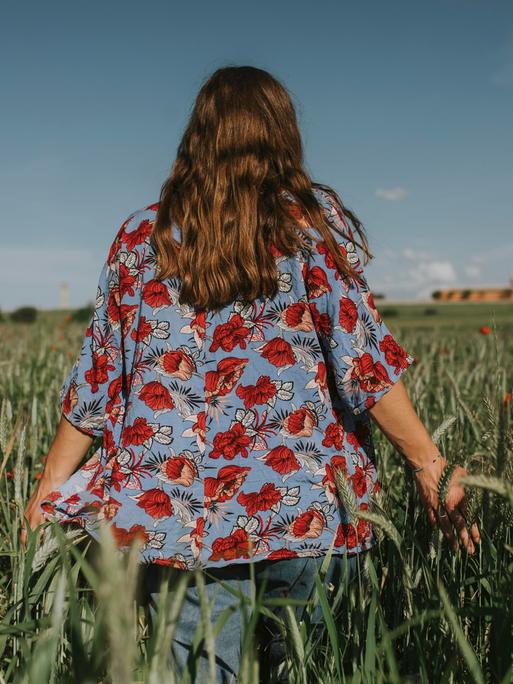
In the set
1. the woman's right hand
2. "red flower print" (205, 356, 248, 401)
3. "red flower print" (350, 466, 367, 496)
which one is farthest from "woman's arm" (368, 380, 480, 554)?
"red flower print" (205, 356, 248, 401)

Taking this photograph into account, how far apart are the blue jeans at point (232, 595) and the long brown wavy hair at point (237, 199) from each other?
0.60 meters

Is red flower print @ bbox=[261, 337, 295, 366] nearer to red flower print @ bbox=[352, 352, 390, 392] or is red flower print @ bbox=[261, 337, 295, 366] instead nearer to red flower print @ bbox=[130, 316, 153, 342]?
red flower print @ bbox=[352, 352, 390, 392]

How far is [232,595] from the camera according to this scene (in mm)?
1537

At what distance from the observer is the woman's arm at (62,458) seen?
1781mm

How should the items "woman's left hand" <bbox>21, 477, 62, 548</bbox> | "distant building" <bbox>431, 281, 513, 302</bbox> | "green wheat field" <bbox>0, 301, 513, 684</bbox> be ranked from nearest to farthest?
"green wheat field" <bbox>0, 301, 513, 684</bbox>, "woman's left hand" <bbox>21, 477, 62, 548</bbox>, "distant building" <bbox>431, 281, 513, 302</bbox>

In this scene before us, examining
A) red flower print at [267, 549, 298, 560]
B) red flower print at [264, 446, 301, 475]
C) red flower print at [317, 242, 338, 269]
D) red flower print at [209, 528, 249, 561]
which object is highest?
red flower print at [317, 242, 338, 269]

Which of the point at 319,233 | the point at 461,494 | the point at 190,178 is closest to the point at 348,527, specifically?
the point at 461,494

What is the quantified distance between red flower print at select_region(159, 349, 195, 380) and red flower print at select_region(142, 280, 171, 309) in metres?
0.12

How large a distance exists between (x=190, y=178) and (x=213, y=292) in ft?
1.02

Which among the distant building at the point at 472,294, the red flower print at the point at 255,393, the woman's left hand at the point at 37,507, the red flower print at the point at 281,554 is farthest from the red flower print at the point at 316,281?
the distant building at the point at 472,294

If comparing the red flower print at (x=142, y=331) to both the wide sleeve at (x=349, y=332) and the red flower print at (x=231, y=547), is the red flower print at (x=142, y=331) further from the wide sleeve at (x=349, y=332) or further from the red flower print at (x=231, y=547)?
the red flower print at (x=231, y=547)

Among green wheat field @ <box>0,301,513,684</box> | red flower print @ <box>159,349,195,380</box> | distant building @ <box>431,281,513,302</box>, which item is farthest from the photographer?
distant building @ <box>431,281,513,302</box>

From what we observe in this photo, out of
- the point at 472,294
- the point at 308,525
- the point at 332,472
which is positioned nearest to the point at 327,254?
the point at 332,472

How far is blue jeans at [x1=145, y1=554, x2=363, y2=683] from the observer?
4.94 ft
